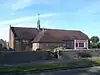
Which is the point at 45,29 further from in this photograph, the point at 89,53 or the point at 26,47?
the point at 89,53

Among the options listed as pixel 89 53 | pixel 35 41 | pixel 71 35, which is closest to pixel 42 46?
pixel 35 41

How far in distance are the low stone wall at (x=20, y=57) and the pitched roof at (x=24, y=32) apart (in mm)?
31327

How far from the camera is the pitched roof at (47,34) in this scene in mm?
68662

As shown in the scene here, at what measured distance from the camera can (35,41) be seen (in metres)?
68.7

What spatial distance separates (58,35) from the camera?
7256cm

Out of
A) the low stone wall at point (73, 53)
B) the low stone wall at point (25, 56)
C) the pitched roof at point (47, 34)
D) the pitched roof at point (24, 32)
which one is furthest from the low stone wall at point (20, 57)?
the pitched roof at point (24, 32)

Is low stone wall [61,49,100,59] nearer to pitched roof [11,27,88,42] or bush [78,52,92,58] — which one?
bush [78,52,92,58]

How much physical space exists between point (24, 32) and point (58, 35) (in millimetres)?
10585

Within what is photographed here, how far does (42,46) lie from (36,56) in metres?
27.8

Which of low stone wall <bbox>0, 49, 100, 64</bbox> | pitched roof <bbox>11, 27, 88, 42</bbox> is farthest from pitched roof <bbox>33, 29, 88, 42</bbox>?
low stone wall <bbox>0, 49, 100, 64</bbox>

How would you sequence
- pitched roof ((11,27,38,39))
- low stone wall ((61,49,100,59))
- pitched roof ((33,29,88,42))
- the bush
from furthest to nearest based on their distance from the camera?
pitched roof ((11,27,38,39)) → pitched roof ((33,29,88,42)) → the bush → low stone wall ((61,49,100,59))

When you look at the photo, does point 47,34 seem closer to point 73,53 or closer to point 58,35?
point 58,35

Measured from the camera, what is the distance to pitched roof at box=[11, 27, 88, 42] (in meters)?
68.7

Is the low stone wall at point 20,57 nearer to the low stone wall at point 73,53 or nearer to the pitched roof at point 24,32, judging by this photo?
the low stone wall at point 73,53
